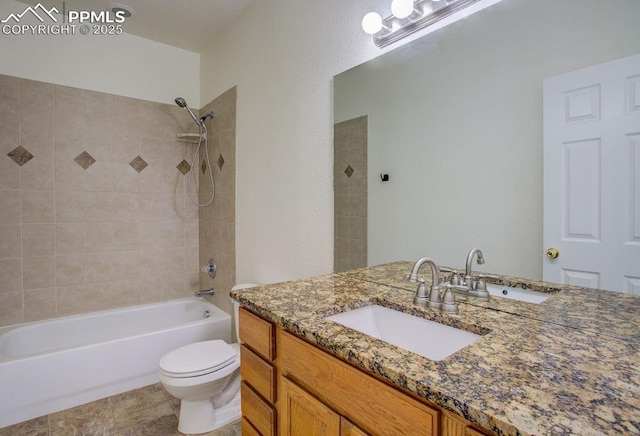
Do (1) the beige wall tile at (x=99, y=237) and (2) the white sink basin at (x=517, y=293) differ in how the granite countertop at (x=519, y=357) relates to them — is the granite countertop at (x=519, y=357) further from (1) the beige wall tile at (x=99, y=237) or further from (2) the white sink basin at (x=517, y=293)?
(1) the beige wall tile at (x=99, y=237)

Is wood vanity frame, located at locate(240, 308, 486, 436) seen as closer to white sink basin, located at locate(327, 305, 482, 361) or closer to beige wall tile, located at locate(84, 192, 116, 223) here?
white sink basin, located at locate(327, 305, 482, 361)

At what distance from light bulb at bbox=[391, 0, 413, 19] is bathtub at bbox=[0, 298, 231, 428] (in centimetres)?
236

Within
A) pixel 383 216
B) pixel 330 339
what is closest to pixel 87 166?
pixel 383 216

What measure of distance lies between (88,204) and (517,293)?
9.81 feet

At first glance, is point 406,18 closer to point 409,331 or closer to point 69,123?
point 409,331

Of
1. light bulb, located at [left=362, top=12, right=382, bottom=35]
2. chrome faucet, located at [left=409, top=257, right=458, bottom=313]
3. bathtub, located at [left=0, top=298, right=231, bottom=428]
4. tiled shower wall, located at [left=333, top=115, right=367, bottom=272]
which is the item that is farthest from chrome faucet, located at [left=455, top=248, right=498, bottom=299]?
bathtub, located at [left=0, top=298, right=231, bottom=428]

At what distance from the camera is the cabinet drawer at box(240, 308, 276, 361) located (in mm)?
1045

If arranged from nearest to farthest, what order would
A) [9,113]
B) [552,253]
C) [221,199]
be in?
[552,253] < [9,113] < [221,199]

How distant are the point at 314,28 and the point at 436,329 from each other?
1.63 m

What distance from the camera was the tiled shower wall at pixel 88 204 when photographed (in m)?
2.40

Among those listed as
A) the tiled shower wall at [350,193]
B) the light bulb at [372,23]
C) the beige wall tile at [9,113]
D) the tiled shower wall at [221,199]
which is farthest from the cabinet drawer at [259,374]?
the beige wall tile at [9,113]

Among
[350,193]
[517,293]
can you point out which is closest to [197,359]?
[350,193]

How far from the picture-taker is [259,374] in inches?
43.8

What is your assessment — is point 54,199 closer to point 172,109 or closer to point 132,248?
point 132,248
